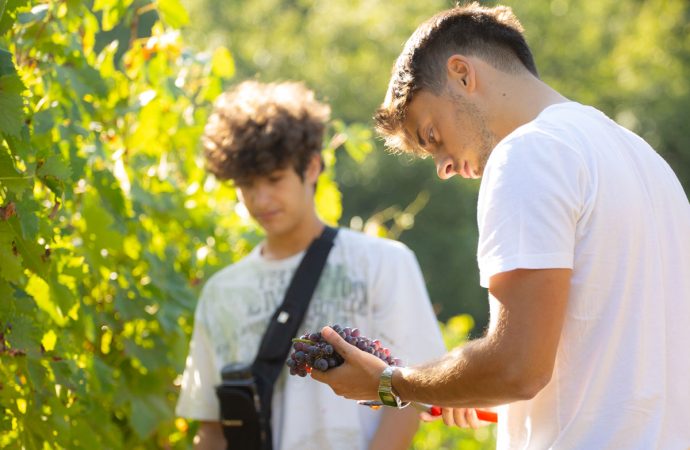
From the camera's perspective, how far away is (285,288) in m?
3.38

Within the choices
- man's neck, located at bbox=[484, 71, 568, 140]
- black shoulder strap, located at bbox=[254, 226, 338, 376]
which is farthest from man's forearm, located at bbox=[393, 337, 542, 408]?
black shoulder strap, located at bbox=[254, 226, 338, 376]

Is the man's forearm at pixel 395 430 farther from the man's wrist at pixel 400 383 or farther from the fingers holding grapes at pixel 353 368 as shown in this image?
the man's wrist at pixel 400 383

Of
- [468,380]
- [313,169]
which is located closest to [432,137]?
[468,380]

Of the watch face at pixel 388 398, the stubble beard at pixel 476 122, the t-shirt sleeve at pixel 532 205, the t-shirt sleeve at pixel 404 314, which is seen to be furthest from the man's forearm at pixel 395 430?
the t-shirt sleeve at pixel 532 205

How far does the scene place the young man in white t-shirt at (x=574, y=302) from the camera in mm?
2039

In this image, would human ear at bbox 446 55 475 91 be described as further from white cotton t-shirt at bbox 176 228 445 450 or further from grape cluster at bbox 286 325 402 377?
white cotton t-shirt at bbox 176 228 445 450

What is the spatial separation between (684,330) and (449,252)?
1723 cm

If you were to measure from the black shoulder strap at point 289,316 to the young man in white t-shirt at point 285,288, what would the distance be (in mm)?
31

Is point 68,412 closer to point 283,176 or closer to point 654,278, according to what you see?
point 283,176

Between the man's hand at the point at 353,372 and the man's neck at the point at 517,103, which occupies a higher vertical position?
the man's neck at the point at 517,103

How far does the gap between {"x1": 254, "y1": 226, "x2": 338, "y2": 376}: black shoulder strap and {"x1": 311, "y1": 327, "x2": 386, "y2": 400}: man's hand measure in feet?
3.02

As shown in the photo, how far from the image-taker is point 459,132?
2381mm

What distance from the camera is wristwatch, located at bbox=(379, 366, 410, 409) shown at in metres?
2.24

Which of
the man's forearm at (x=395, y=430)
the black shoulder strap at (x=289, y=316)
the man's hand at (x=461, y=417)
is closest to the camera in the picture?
the man's hand at (x=461, y=417)
